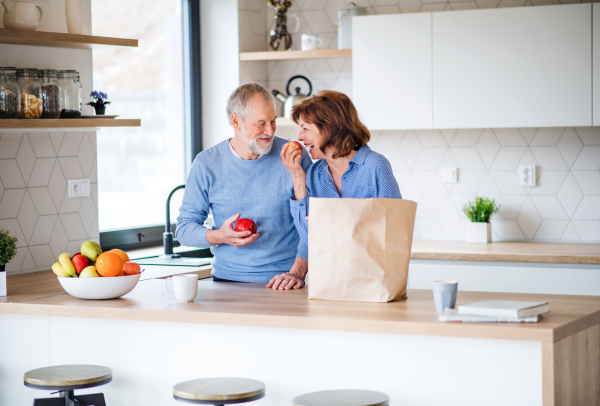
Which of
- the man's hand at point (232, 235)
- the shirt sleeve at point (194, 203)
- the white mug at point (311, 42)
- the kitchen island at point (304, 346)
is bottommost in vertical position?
the kitchen island at point (304, 346)

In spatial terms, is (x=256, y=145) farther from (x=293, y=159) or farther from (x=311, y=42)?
(x=311, y=42)

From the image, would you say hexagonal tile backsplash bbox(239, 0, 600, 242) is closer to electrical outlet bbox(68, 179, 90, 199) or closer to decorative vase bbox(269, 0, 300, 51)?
decorative vase bbox(269, 0, 300, 51)

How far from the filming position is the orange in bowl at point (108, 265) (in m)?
2.26

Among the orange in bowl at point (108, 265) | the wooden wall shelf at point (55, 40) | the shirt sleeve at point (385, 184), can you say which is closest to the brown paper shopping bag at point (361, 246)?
the shirt sleeve at point (385, 184)

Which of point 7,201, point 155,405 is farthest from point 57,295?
point 7,201

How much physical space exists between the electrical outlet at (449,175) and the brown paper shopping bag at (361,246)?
85.4 inches

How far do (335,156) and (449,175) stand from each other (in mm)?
1878

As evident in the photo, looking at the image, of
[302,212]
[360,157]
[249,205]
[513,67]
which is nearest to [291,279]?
[302,212]

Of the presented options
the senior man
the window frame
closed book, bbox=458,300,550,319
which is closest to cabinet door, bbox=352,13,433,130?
the window frame

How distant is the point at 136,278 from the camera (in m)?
2.30

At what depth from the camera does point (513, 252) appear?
3631 millimetres

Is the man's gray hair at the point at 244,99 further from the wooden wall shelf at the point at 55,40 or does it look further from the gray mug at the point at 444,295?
the gray mug at the point at 444,295

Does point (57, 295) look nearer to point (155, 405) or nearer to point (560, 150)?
point (155, 405)

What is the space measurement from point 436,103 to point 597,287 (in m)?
1.22
